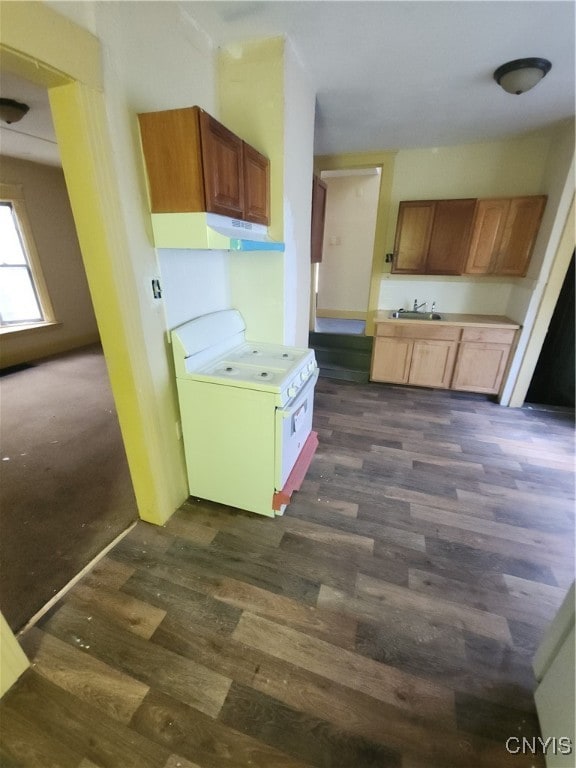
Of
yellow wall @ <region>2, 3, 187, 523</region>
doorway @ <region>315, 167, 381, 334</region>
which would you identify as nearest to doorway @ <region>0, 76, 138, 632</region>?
yellow wall @ <region>2, 3, 187, 523</region>

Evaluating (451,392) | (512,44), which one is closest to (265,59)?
(512,44)

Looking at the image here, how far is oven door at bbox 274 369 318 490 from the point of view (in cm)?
168

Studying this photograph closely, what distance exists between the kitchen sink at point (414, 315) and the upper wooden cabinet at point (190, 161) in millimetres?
2722

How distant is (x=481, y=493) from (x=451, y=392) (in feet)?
5.89

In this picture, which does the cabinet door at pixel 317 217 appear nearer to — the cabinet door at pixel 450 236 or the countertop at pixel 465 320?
the countertop at pixel 465 320

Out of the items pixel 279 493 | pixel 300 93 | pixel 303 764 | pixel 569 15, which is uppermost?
pixel 569 15

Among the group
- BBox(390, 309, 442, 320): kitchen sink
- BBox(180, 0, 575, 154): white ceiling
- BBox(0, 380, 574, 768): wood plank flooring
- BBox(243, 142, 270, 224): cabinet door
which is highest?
BBox(180, 0, 575, 154): white ceiling

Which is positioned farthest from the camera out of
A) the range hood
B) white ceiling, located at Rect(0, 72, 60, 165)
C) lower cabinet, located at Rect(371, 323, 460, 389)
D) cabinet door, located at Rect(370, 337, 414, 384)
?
cabinet door, located at Rect(370, 337, 414, 384)

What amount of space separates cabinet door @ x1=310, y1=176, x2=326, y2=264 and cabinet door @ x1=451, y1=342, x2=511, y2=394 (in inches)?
74.7

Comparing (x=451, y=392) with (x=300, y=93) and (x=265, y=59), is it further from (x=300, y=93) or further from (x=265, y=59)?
(x=265, y=59)

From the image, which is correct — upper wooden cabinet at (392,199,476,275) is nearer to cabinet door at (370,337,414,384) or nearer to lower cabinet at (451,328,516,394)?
lower cabinet at (451,328,516,394)

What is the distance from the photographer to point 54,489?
215cm

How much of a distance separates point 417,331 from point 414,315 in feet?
1.45

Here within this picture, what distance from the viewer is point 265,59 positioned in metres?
1.76
